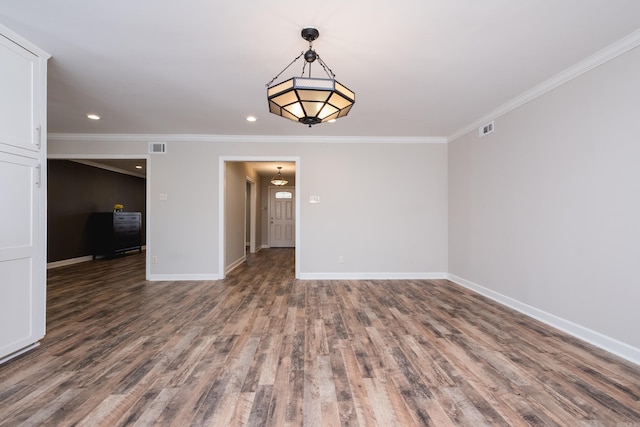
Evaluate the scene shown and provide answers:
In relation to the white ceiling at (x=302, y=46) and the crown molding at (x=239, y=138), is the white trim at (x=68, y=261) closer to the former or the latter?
the crown molding at (x=239, y=138)

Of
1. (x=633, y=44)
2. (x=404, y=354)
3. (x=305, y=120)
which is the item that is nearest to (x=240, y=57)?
(x=305, y=120)

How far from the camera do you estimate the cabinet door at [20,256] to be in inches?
81.5

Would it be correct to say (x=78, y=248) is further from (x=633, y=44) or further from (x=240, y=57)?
(x=633, y=44)

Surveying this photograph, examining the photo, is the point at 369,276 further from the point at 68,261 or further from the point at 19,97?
the point at 68,261

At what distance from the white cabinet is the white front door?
7.43 meters

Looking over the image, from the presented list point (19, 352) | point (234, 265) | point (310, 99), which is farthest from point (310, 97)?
point (234, 265)

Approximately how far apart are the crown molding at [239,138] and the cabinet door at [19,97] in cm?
249

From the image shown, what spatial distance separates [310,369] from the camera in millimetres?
2020

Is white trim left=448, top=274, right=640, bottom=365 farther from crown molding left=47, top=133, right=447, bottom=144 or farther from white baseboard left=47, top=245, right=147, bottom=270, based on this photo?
white baseboard left=47, top=245, right=147, bottom=270

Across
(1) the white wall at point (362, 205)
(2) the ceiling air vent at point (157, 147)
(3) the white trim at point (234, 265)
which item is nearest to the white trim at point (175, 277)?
(1) the white wall at point (362, 205)

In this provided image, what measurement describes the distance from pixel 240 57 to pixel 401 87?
1.67m

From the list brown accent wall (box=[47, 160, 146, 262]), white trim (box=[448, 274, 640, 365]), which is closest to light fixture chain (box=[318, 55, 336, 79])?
white trim (box=[448, 274, 640, 365])

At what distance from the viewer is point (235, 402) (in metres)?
1.67

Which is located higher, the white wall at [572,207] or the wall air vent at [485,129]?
the wall air vent at [485,129]
